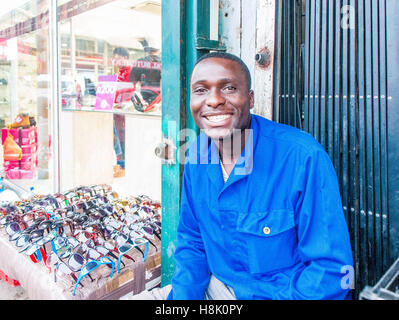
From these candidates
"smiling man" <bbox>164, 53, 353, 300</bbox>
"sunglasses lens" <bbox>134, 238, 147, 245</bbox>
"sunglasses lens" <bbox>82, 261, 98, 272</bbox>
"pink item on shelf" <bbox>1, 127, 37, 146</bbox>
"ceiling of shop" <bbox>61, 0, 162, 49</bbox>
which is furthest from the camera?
"pink item on shelf" <bbox>1, 127, 37, 146</bbox>

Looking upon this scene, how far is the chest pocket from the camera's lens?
4.76 ft

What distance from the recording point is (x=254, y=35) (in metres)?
2.14

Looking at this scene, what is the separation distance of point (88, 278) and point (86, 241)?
372mm

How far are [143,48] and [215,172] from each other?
3034 millimetres

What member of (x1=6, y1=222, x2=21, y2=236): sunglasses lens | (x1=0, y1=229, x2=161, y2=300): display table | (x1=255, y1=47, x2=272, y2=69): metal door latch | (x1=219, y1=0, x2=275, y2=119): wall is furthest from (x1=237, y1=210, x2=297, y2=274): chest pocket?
(x1=6, y1=222, x2=21, y2=236): sunglasses lens

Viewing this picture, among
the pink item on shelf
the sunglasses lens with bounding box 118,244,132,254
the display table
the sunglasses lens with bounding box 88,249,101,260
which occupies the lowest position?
the display table

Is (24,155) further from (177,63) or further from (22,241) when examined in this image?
(177,63)

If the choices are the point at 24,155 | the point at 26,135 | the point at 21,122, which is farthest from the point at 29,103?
the point at 24,155

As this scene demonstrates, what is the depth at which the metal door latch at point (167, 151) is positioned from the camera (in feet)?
7.51

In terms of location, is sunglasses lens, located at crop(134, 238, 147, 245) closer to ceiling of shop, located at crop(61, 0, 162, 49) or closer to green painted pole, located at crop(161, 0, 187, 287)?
green painted pole, located at crop(161, 0, 187, 287)

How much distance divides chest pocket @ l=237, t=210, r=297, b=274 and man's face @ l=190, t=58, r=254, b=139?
1.26ft

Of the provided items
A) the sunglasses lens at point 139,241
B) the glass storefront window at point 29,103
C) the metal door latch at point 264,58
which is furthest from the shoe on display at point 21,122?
the metal door latch at point 264,58

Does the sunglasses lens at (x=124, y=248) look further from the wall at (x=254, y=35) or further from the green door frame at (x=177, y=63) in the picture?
the wall at (x=254, y=35)
